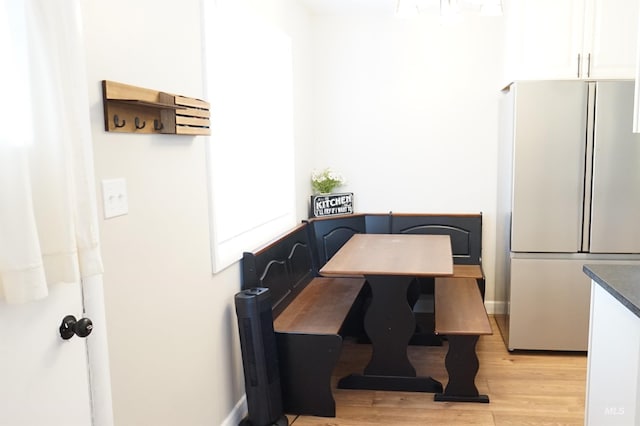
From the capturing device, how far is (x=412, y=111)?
174 inches

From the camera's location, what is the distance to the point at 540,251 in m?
3.69

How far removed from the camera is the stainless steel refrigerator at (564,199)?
353 cm

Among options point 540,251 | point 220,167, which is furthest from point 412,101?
point 220,167

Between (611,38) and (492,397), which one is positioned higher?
(611,38)

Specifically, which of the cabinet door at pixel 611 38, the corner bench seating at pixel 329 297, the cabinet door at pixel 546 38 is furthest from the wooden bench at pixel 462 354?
the cabinet door at pixel 611 38

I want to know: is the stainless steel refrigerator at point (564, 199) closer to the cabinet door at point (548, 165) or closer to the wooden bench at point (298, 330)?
the cabinet door at point (548, 165)

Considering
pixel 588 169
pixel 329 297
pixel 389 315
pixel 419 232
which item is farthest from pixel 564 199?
pixel 329 297

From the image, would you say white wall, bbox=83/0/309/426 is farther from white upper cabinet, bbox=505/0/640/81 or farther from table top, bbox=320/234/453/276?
white upper cabinet, bbox=505/0/640/81

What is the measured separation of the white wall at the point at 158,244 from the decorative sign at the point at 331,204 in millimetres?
1714

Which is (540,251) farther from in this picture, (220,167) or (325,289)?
(220,167)

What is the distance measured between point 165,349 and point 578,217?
9.10 ft

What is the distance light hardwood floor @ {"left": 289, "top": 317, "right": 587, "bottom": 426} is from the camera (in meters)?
2.87

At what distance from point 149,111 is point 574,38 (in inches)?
113

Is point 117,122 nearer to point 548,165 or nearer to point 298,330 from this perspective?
point 298,330
